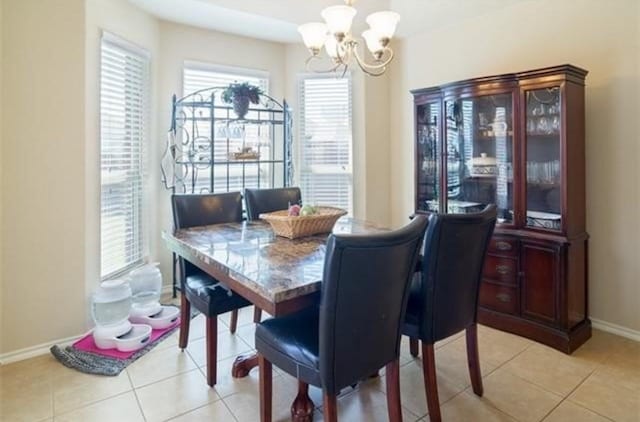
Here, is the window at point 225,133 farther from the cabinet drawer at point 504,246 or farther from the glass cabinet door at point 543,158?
the glass cabinet door at point 543,158

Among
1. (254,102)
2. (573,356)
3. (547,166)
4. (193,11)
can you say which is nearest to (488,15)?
(547,166)

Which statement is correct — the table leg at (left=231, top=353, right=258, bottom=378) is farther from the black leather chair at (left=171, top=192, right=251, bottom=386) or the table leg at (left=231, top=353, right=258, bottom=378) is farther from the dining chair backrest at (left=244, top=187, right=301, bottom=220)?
the dining chair backrest at (left=244, top=187, right=301, bottom=220)

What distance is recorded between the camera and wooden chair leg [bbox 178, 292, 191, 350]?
8.62ft

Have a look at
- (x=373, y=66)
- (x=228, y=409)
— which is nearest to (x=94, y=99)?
(x=228, y=409)

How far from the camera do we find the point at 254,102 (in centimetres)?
363

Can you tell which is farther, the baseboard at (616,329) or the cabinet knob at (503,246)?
the cabinet knob at (503,246)

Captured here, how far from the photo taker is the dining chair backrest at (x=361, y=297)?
139 cm

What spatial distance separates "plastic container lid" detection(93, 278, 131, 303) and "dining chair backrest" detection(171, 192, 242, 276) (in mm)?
565

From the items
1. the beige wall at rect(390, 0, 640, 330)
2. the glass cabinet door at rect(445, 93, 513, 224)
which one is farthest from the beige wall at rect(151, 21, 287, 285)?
the beige wall at rect(390, 0, 640, 330)

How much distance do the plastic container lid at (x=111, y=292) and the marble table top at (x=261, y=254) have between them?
69 centimetres

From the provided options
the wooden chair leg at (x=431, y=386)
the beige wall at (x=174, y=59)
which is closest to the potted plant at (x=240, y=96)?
the beige wall at (x=174, y=59)

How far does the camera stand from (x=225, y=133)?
12.4 feet

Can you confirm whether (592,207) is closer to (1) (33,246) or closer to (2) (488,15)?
(2) (488,15)

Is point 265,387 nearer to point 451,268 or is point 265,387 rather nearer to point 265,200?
point 451,268
